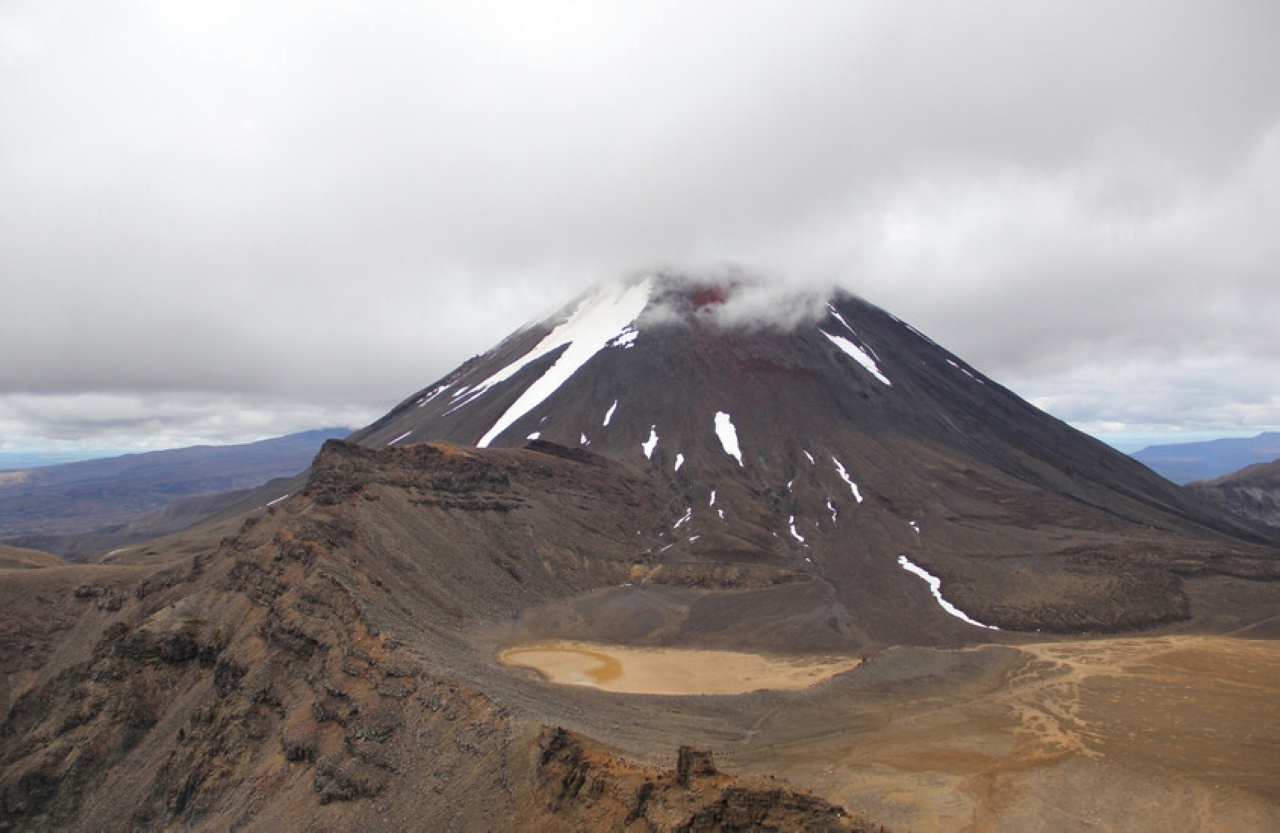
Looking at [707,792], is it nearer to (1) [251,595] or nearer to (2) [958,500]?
(1) [251,595]

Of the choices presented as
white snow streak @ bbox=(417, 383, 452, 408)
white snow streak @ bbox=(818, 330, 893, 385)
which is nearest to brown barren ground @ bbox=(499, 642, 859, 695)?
white snow streak @ bbox=(818, 330, 893, 385)

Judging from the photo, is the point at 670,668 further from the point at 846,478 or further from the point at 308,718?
the point at 846,478

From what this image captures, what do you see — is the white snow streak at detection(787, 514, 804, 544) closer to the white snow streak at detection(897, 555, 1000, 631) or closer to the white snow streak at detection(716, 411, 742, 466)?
the white snow streak at detection(897, 555, 1000, 631)

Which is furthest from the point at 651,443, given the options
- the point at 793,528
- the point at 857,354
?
the point at 857,354

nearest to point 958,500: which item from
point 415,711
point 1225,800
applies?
point 1225,800

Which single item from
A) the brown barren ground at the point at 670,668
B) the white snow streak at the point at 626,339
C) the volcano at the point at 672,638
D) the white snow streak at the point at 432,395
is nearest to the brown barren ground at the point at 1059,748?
the volcano at the point at 672,638
